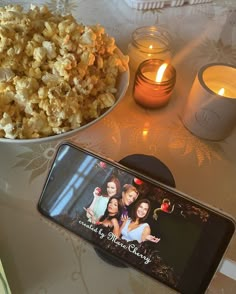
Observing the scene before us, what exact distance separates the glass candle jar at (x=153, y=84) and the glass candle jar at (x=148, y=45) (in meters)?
0.05

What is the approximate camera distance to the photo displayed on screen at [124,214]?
1.54 ft

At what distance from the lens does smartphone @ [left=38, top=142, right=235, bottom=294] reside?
46cm

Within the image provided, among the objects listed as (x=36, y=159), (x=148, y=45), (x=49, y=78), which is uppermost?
(x=148, y=45)

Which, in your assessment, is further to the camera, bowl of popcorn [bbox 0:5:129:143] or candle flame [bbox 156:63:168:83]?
candle flame [bbox 156:63:168:83]

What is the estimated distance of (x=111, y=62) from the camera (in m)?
0.59

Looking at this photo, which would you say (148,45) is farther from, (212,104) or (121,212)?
(121,212)

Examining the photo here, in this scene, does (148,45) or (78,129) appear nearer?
(78,129)

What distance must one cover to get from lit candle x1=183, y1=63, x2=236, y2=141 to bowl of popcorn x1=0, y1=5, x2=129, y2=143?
0.12 meters

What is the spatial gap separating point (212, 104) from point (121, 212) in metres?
0.22

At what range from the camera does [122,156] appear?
0.61 metres

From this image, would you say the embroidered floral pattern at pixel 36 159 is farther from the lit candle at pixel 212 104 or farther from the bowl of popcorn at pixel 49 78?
the lit candle at pixel 212 104

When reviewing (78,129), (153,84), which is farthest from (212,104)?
(78,129)

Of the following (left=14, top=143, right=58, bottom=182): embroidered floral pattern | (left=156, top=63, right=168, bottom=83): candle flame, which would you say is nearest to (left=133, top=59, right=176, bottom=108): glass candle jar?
(left=156, top=63, right=168, bottom=83): candle flame

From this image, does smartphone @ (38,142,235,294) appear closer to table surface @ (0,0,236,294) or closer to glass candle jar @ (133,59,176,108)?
table surface @ (0,0,236,294)
